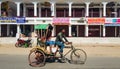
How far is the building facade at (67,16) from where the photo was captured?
50.1m

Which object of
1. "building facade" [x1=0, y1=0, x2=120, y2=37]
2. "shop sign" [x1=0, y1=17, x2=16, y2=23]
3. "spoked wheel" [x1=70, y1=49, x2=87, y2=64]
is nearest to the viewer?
"spoked wheel" [x1=70, y1=49, x2=87, y2=64]

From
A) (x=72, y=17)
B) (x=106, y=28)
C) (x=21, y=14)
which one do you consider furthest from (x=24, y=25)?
(x=106, y=28)

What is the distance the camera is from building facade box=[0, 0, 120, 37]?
164ft

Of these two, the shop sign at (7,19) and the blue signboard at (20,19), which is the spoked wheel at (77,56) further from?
the shop sign at (7,19)

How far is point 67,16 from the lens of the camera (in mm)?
53000

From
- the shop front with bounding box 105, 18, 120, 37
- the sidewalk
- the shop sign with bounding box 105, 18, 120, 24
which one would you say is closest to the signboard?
the sidewalk

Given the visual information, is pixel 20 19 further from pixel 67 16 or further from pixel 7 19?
pixel 67 16

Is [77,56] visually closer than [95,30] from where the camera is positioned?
Yes

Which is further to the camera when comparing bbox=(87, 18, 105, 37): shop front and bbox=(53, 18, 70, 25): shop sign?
bbox=(87, 18, 105, 37): shop front

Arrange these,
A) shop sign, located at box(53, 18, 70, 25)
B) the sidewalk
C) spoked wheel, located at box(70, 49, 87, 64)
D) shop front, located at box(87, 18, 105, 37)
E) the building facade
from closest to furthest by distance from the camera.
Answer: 1. spoked wheel, located at box(70, 49, 87, 64)
2. the sidewalk
3. the building facade
4. shop sign, located at box(53, 18, 70, 25)
5. shop front, located at box(87, 18, 105, 37)

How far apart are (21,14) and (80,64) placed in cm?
3596

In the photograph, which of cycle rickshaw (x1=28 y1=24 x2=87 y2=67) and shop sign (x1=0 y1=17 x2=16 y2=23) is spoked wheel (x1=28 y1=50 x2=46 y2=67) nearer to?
cycle rickshaw (x1=28 y1=24 x2=87 y2=67)

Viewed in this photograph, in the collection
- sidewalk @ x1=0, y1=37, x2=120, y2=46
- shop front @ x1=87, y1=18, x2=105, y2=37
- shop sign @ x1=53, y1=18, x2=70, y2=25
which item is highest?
shop sign @ x1=53, y1=18, x2=70, y2=25

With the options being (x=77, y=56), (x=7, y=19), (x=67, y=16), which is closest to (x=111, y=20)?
(x=67, y=16)
